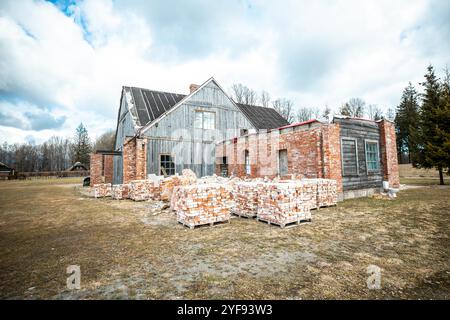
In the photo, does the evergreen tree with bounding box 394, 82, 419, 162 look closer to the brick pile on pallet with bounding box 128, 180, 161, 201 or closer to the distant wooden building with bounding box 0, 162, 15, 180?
the brick pile on pallet with bounding box 128, 180, 161, 201

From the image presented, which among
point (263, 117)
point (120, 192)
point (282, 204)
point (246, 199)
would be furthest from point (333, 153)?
point (263, 117)

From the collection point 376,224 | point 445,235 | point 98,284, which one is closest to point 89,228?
point 98,284

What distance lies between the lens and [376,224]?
6.12 m

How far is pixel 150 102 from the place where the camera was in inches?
709

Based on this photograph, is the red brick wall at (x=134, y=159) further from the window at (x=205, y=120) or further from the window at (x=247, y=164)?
the window at (x=247, y=164)

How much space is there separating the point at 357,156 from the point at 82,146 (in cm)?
6531

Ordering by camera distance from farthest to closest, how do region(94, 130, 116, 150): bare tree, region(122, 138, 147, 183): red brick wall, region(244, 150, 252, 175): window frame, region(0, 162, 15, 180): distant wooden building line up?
1. region(94, 130, 116, 150): bare tree
2. region(0, 162, 15, 180): distant wooden building
3. region(244, 150, 252, 175): window frame
4. region(122, 138, 147, 183): red brick wall

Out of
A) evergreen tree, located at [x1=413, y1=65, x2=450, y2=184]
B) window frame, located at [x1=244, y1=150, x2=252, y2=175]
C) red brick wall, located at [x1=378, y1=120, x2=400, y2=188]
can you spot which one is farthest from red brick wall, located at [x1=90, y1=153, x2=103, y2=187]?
evergreen tree, located at [x1=413, y1=65, x2=450, y2=184]

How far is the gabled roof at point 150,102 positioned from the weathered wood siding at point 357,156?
1293 cm

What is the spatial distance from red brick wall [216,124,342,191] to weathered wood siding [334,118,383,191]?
2.22ft

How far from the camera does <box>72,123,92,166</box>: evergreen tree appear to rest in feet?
185

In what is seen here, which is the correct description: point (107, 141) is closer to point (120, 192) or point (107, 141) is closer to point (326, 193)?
point (120, 192)

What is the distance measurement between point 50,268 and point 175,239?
7.76 ft

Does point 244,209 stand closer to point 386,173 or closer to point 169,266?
point 169,266
